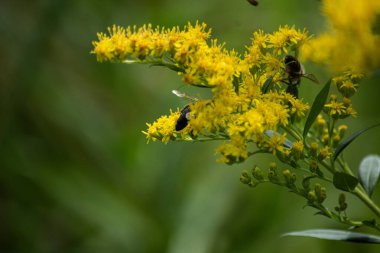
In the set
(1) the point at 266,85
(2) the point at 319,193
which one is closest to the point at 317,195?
(2) the point at 319,193

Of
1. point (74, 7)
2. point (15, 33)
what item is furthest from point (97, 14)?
point (15, 33)

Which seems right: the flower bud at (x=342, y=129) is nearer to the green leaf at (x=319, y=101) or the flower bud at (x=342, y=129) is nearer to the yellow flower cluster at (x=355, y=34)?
the green leaf at (x=319, y=101)

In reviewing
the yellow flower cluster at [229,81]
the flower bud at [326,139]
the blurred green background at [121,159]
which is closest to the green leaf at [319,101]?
the yellow flower cluster at [229,81]

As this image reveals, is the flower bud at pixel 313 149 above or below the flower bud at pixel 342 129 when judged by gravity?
below

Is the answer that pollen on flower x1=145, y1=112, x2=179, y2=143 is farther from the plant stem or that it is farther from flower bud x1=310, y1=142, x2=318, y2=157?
the plant stem

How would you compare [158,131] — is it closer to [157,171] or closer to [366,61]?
[366,61]

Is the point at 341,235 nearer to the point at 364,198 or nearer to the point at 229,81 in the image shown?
the point at 364,198

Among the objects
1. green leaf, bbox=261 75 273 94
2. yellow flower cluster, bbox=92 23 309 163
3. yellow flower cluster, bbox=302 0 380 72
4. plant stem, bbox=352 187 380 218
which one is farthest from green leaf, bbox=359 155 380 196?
yellow flower cluster, bbox=302 0 380 72
